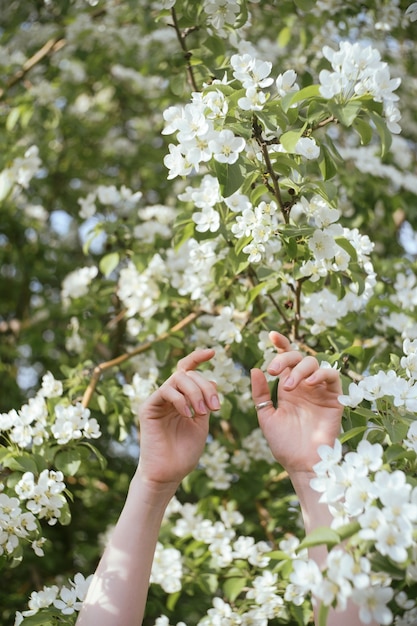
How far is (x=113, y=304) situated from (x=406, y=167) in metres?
1.57

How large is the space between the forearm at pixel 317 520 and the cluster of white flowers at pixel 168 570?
757 mm

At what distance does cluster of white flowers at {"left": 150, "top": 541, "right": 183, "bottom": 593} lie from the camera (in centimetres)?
185

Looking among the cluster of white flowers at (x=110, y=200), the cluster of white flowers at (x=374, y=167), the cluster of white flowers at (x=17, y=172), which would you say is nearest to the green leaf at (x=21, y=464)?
the cluster of white flowers at (x=110, y=200)

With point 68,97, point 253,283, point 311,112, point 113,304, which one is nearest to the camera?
point 311,112

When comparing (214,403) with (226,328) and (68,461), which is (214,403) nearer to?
(68,461)

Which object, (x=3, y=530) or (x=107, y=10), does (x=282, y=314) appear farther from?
(x=107, y=10)

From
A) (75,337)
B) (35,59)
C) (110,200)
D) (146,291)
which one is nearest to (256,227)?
(146,291)

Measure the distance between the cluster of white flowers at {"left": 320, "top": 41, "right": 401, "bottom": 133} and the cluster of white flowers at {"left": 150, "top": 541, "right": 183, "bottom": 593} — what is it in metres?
1.24

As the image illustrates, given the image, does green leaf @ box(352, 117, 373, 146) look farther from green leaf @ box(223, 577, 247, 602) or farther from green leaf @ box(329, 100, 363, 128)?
green leaf @ box(223, 577, 247, 602)

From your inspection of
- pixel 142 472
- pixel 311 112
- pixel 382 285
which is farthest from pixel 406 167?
pixel 142 472

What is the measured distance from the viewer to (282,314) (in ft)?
5.60

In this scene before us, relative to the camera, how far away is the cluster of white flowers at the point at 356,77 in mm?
1200

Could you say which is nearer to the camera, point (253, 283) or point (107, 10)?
point (253, 283)

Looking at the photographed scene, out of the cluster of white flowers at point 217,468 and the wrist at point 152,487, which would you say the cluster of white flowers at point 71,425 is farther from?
the cluster of white flowers at point 217,468
